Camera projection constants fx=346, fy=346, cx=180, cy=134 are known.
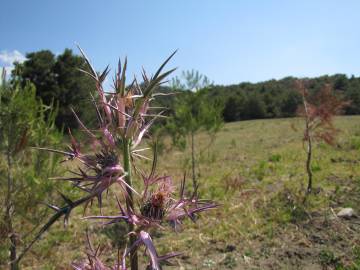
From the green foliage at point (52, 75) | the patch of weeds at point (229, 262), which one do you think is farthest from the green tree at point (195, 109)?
the green foliage at point (52, 75)

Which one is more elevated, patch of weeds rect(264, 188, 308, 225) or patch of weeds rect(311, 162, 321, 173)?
patch of weeds rect(311, 162, 321, 173)

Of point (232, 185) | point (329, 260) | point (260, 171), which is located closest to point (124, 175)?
point (329, 260)

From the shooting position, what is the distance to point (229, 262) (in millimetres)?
3754

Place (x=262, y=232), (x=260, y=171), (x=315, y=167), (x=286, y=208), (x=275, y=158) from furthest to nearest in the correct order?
(x=275, y=158) < (x=260, y=171) < (x=315, y=167) < (x=286, y=208) < (x=262, y=232)

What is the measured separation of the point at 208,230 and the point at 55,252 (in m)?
2.02

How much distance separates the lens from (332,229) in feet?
13.9

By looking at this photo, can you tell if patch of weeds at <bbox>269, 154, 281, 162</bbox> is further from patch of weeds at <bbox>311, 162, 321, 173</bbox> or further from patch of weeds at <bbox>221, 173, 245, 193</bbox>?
patch of weeds at <bbox>221, 173, 245, 193</bbox>

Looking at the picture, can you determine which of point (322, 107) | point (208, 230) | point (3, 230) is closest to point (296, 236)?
point (208, 230)

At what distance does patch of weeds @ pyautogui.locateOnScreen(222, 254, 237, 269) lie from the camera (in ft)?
12.1

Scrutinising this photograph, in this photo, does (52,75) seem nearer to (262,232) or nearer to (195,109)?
(195,109)

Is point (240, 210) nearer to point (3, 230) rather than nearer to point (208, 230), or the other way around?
point (208, 230)

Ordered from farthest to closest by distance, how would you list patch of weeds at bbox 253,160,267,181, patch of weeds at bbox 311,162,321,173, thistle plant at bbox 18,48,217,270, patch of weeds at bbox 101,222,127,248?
patch of weeds at bbox 253,160,267,181 → patch of weeds at bbox 311,162,321,173 → patch of weeds at bbox 101,222,127,248 → thistle plant at bbox 18,48,217,270

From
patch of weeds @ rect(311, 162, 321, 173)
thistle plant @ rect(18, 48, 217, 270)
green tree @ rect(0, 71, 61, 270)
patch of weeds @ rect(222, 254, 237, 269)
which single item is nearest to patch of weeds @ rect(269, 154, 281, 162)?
patch of weeds @ rect(311, 162, 321, 173)

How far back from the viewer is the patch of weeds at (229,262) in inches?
145
